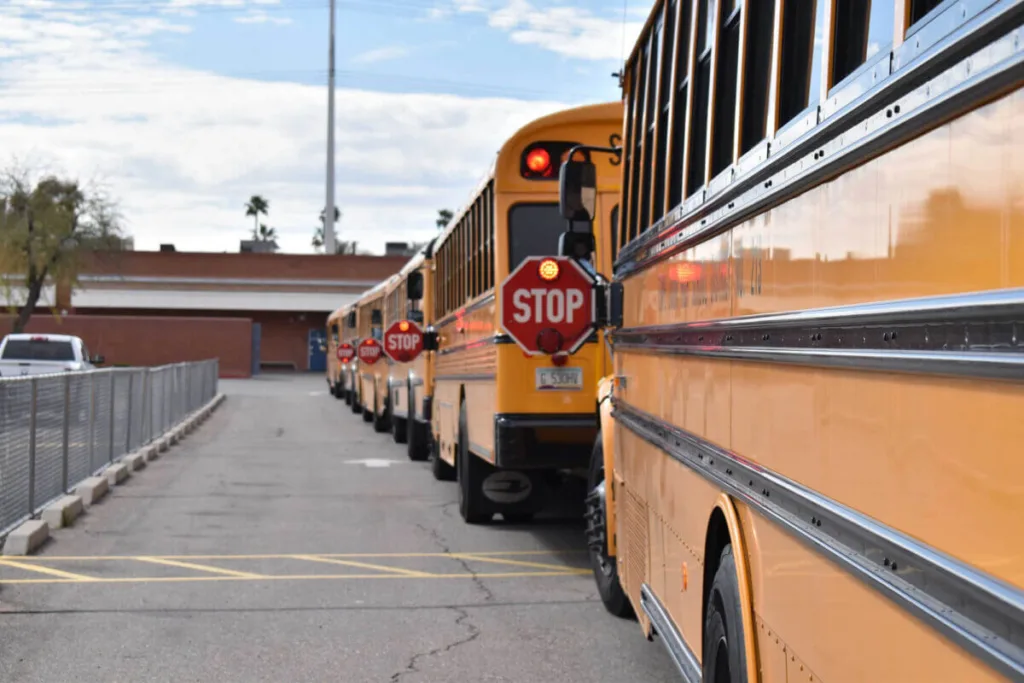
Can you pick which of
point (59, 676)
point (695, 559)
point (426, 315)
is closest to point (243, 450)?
point (426, 315)

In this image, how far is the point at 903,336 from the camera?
8.31ft

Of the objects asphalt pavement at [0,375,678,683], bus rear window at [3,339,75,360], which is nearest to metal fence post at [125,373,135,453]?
asphalt pavement at [0,375,678,683]

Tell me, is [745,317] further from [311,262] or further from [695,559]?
[311,262]

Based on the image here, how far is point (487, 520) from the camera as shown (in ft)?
38.3

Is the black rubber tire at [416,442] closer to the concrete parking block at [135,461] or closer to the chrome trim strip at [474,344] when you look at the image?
the concrete parking block at [135,461]

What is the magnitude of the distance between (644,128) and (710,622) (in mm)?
2793

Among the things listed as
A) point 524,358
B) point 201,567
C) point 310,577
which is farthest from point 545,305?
point 201,567

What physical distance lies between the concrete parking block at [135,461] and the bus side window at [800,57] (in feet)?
44.3

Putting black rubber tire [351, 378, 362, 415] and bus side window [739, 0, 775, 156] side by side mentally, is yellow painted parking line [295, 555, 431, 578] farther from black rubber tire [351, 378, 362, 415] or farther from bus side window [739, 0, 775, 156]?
black rubber tire [351, 378, 362, 415]

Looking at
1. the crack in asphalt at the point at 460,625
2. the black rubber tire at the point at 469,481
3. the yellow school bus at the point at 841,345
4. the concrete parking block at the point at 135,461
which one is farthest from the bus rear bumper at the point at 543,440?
the concrete parking block at the point at 135,461

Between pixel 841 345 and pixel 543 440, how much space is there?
22.7 ft

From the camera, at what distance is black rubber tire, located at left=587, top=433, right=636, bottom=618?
23.9 feet

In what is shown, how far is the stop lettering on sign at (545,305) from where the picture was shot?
908 centimetres

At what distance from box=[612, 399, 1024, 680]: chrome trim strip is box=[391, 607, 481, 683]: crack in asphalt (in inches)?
109
